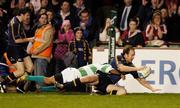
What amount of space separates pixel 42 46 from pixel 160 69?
10.2 feet

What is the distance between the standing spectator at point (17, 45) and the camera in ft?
49.0

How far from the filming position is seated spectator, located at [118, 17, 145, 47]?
15.8 m

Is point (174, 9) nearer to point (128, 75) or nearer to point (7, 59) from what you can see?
point (128, 75)

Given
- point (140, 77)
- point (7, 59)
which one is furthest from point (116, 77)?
point (7, 59)

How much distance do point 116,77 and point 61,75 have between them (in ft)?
4.25

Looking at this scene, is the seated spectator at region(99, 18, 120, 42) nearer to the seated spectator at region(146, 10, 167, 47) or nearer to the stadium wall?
the seated spectator at region(146, 10, 167, 47)

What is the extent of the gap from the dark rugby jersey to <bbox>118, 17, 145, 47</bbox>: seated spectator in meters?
2.72

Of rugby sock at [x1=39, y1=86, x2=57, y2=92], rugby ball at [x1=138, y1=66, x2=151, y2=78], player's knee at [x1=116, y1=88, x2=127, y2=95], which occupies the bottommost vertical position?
rugby sock at [x1=39, y1=86, x2=57, y2=92]

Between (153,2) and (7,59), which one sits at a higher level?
(153,2)

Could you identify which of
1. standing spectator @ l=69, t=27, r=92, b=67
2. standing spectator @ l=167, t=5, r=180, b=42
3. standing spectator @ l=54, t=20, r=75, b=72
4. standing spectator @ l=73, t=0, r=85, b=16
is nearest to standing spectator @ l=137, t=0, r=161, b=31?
standing spectator @ l=167, t=5, r=180, b=42

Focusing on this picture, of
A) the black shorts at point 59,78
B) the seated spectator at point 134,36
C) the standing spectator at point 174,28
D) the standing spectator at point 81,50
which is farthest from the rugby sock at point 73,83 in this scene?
the standing spectator at point 174,28

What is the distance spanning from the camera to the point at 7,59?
49.7ft

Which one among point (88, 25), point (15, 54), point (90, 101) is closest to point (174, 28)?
point (88, 25)

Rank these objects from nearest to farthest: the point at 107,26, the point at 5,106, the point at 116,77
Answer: the point at 5,106
the point at 116,77
the point at 107,26
